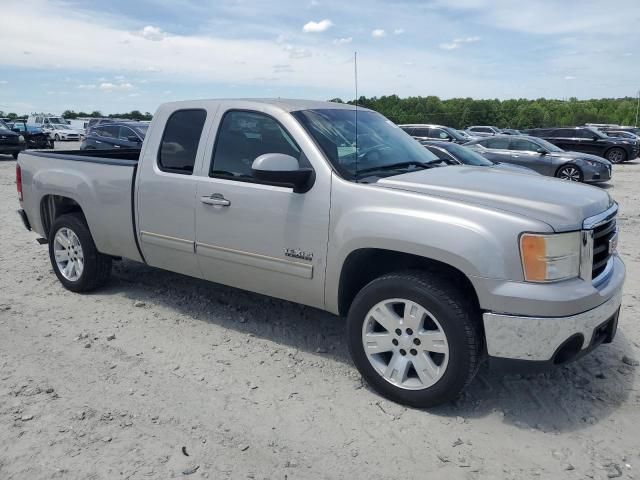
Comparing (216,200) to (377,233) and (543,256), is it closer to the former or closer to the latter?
(377,233)

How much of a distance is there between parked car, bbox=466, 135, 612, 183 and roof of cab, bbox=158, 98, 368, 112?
12506mm

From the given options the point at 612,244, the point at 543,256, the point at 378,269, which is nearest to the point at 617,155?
the point at 612,244

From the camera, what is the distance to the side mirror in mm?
3625

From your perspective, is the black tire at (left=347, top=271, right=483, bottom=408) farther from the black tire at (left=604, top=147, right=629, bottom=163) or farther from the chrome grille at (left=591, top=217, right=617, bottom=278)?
the black tire at (left=604, top=147, right=629, bottom=163)

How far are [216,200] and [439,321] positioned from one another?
188cm

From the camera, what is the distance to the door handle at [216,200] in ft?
13.7

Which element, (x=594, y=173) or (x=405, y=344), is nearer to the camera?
(x=405, y=344)

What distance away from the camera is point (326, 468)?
116 inches

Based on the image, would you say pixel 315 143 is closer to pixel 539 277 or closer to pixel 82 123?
pixel 539 277

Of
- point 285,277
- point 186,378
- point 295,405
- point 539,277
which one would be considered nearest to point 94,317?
point 186,378

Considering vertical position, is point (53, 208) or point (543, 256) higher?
point (543, 256)

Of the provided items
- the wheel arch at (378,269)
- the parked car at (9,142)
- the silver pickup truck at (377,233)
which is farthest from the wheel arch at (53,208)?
the parked car at (9,142)

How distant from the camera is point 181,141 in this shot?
4.62 metres

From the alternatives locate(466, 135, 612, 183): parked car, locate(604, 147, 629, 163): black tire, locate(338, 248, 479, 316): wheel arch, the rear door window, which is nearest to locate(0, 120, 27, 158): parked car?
locate(466, 135, 612, 183): parked car
